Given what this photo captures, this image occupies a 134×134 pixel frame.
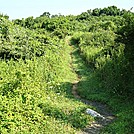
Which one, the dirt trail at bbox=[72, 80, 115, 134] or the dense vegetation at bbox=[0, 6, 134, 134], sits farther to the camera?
the dirt trail at bbox=[72, 80, 115, 134]

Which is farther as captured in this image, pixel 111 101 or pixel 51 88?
pixel 51 88

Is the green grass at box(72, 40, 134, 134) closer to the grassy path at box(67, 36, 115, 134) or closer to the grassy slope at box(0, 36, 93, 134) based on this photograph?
the grassy path at box(67, 36, 115, 134)

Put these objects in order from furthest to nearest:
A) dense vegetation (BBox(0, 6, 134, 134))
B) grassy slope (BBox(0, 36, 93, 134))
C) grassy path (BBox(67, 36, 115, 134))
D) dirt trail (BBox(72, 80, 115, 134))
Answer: grassy path (BBox(67, 36, 115, 134)) → dirt trail (BBox(72, 80, 115, 134)) → dense vegetation (BBox(0, 6, 134, 134)) → grassy slope (BBox(0, 36, 93, 134))

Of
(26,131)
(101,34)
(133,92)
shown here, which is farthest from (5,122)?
(101,34)

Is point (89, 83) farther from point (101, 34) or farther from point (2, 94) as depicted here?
point (101, 34)

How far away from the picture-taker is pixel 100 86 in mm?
20141

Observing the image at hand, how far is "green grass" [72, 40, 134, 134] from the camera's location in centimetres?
1234

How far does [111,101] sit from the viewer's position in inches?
656

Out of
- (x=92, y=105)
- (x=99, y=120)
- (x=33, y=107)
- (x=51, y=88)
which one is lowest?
(x=99, y=120)

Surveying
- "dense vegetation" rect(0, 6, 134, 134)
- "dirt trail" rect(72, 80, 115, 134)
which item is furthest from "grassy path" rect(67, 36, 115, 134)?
"dense vegetation" rect(0, 6, 134, 134)

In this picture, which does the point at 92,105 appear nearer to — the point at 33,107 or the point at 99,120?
the point at 99,120

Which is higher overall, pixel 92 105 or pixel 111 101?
pixel 111 101

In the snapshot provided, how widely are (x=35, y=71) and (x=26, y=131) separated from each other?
7.35m

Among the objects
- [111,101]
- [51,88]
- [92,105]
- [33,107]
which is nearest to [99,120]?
[92,105]
